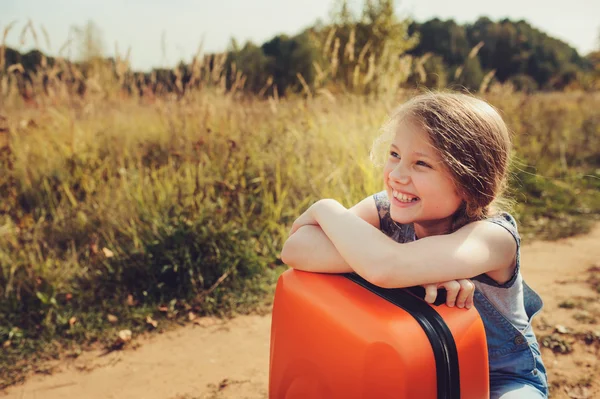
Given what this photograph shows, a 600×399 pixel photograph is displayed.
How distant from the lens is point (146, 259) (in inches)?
136

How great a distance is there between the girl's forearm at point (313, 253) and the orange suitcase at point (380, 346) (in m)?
0.06

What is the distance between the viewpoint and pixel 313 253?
62.8 inches

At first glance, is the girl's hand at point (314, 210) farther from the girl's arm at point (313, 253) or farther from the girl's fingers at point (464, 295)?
the girl's fingers at point (464, 295)

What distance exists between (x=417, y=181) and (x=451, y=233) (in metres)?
0.20

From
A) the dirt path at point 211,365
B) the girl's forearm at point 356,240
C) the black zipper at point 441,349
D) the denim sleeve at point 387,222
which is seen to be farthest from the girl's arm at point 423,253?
the dirt path at point 211,365

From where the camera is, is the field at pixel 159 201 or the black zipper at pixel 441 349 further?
the field at pixel 159 201

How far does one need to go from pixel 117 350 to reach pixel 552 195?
5.11m

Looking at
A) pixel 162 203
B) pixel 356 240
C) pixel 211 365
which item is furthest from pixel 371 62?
pixel 356 240

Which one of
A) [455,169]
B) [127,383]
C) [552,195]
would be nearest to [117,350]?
[127,383]

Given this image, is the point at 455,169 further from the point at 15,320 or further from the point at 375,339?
the point at 15,320

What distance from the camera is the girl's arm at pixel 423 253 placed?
1.35m

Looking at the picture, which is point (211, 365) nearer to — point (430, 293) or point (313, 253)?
point (313, 253)

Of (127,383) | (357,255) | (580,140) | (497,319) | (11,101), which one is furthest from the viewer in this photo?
(580,140)

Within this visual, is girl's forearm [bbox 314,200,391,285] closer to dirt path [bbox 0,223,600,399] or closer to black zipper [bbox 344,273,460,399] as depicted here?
black zipper [bbox 344,273,460,399]
